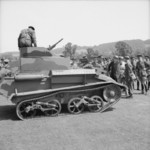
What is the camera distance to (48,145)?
16.9ft

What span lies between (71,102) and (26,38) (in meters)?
2.88

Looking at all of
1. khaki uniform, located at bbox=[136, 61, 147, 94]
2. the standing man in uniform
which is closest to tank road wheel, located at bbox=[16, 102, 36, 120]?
the standing man in uniform

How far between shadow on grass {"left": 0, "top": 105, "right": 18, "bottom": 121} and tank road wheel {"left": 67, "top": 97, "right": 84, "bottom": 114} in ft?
6.25

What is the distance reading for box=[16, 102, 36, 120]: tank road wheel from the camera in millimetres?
7316

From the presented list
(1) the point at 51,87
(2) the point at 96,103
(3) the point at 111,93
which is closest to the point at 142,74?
(3) the point at 111,93

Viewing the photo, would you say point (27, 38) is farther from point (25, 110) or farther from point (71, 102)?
point (71, 102)

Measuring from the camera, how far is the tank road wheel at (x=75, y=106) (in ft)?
25.9

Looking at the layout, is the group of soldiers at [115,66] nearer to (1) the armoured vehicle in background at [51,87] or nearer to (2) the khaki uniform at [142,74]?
(2) the khaki uniform at [142,74]

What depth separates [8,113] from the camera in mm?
8344

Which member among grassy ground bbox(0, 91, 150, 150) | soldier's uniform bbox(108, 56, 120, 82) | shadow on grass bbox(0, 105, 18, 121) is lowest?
grassy ground bbox(0, 91, 150, 150)

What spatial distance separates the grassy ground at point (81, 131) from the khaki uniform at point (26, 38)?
8.63 ft

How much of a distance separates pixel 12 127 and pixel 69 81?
7.95 feet

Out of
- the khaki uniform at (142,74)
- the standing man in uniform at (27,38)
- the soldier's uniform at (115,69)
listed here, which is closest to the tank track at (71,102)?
the standing man in uniform at (27,38)

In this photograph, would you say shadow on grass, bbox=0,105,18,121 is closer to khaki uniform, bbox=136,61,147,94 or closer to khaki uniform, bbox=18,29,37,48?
khaki uniform, bbox=18,29,37,48
